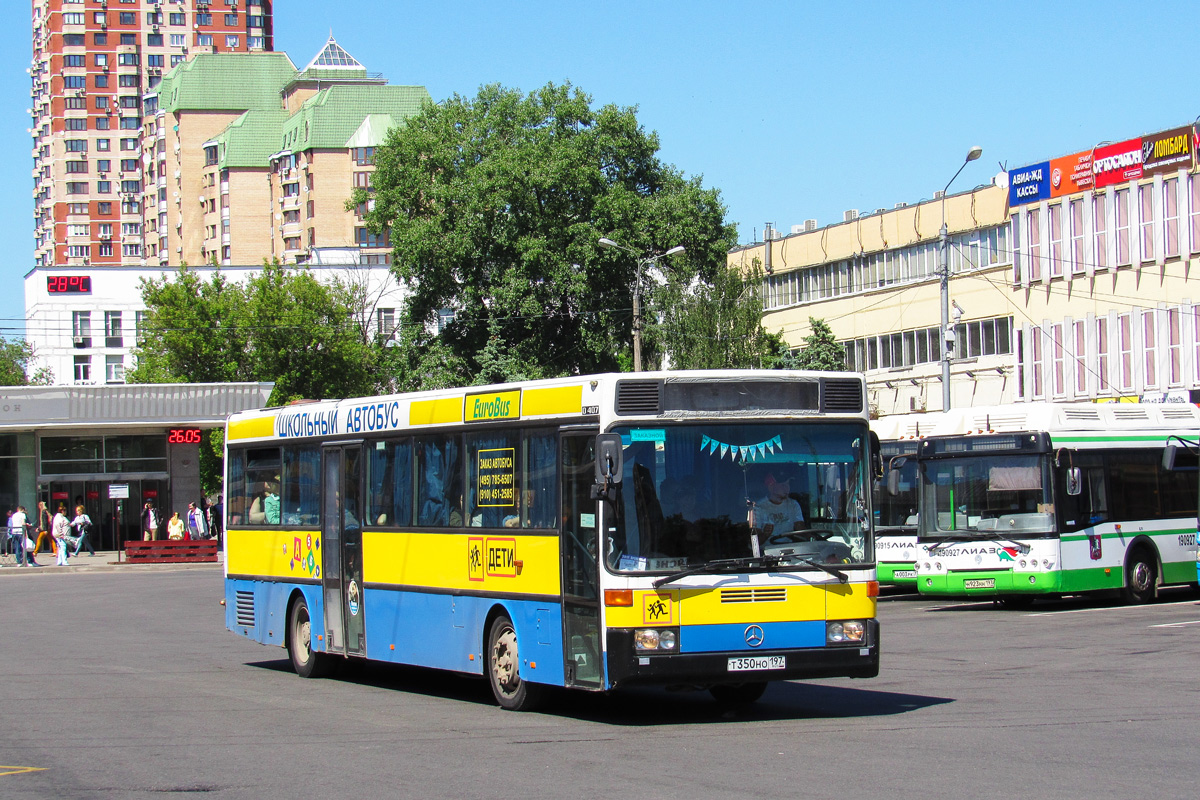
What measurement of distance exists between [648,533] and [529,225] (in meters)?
42.2

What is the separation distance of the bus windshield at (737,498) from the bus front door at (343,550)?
15.1 ft

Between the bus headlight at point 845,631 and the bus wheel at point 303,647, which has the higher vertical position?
the bus headlight at point 845,631

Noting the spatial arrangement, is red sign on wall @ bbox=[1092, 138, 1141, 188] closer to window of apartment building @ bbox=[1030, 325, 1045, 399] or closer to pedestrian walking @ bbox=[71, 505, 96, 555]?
window of apartment building @ bbox=[1030, 325, 1045, 399]

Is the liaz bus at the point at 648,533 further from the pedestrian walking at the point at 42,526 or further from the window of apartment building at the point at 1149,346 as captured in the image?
the window of apartment building at the point at 1149,346

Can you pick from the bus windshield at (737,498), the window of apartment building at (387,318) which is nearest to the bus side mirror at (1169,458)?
the bus windshield at (737,498)

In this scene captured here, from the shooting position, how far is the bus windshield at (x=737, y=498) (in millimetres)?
10914

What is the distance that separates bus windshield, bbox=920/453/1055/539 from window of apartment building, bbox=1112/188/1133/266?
3157 cm

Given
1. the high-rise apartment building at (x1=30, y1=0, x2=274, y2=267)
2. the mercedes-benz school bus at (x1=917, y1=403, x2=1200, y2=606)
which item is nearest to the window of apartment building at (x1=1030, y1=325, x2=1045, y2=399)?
the mercedes-benz school bus at (x1=917, y1=403, x2=1200, y2=606)

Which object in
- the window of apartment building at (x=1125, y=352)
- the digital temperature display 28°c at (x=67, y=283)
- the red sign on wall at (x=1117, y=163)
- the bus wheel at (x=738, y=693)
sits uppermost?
the digital temperature display 28°c at (x=67, y=283)

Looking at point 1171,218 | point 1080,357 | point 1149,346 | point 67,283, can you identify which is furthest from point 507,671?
point 67,283

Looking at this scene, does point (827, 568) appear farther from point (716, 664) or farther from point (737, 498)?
point (716, 664)

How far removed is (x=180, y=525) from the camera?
1966 inches

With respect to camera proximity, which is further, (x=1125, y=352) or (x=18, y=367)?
(x=18, y=367)

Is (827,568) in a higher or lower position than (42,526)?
higher
